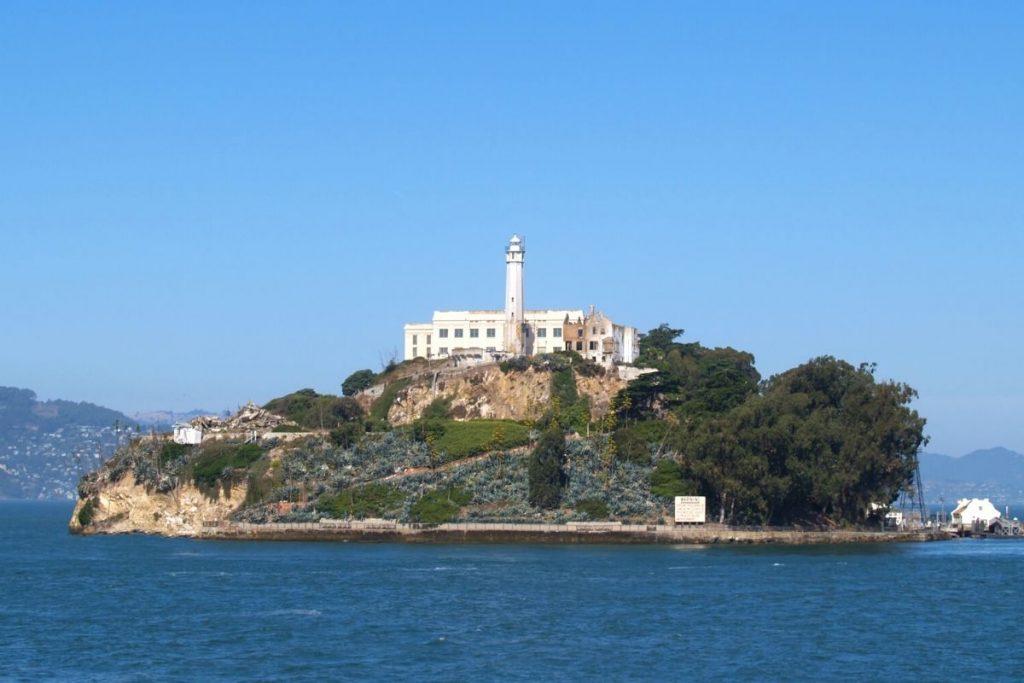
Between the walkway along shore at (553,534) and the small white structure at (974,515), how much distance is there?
29276mm

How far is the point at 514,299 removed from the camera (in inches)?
5108

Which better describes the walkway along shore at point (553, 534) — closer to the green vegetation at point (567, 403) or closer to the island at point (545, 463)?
the island at point (545, 463)

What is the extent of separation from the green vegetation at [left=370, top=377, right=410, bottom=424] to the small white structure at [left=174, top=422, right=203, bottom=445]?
1391cm

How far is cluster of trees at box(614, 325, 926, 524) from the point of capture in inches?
3883

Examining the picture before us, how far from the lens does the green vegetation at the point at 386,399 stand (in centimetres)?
12638

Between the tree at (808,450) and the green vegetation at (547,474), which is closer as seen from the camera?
the tree at (808,450)

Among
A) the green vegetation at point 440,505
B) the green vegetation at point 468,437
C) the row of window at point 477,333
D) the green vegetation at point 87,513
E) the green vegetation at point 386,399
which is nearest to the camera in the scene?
the green vegetation at point 440,505

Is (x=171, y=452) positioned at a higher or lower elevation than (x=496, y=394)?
lower

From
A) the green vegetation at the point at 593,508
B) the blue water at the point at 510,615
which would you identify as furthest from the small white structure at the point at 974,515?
the green vegetation at the point at 593,508

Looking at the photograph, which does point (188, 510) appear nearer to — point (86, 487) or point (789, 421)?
point (86, 487)

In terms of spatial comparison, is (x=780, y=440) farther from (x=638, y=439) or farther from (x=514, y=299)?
(x=514, y=299)

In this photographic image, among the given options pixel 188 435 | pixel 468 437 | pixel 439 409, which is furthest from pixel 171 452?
pixel 468 437

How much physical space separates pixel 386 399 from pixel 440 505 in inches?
1075

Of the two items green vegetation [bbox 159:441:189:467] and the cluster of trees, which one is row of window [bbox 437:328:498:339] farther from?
green vegetation [bbox 159:441:189:467]
